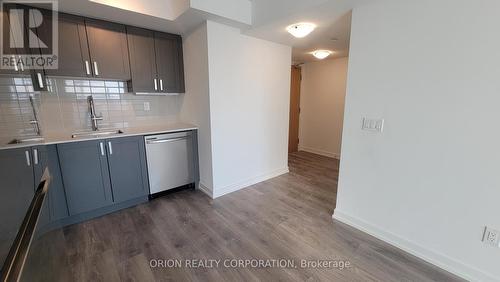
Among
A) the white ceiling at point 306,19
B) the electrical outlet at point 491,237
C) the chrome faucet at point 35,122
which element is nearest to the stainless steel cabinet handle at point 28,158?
the chrome faucet at point 35,122

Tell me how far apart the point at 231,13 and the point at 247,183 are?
2.27m

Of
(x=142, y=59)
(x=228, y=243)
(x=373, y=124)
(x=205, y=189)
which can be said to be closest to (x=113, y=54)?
(x=142, y=59)

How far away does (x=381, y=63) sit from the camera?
185 cm

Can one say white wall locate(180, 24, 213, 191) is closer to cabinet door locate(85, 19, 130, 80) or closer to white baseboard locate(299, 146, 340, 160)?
cabinet door locate(85, 19, 130, 80)

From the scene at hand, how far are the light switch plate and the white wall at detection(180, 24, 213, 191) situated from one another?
1776 mm

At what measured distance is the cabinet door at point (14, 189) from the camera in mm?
970

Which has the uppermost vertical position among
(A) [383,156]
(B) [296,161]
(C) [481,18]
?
(C) [481,18]

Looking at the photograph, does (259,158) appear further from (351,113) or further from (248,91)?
(351,113)

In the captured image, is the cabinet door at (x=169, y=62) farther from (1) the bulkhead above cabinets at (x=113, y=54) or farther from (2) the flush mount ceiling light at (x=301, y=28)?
(2) the flush mount ceiling light at (x=301, y=28)

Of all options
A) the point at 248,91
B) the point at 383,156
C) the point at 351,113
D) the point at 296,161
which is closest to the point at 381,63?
the point at 351,113

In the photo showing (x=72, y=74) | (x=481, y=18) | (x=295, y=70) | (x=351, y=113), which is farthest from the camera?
(x=295, y=70)

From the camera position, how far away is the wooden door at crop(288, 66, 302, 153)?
200 inches

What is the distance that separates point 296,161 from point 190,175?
241 centimetres

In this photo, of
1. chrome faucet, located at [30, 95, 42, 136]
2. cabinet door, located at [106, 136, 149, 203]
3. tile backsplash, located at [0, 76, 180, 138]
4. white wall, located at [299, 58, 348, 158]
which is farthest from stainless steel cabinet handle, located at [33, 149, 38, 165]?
white wall, located at [299, 58, 348, 158]
